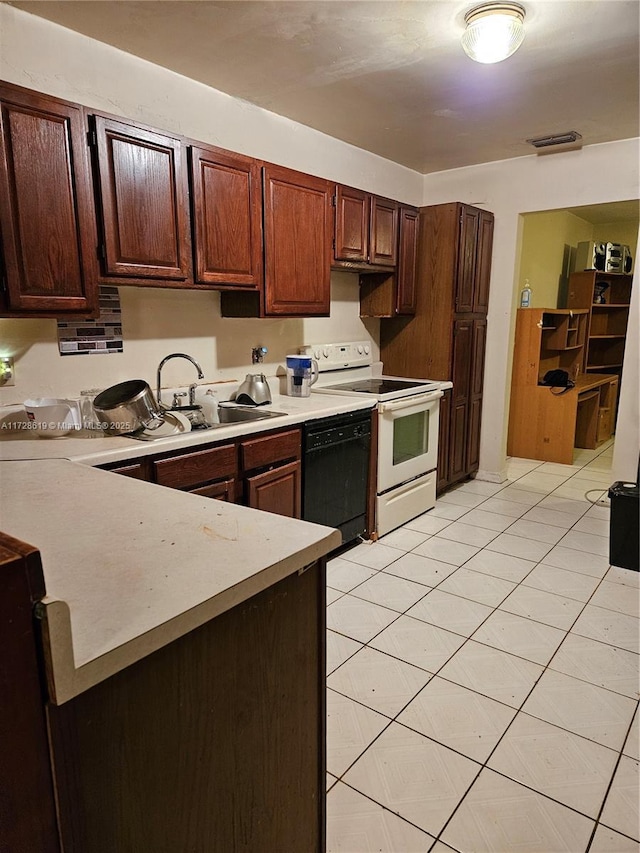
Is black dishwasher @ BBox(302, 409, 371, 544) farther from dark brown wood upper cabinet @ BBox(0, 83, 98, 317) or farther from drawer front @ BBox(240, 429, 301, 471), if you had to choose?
dark brown wood upper cabinet @ BBox(0, 83, 98, 317)

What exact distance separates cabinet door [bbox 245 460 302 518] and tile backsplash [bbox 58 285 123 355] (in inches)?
35.5

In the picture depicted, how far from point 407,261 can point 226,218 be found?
66.5 inches

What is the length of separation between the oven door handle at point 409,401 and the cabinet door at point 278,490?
76 centimetres

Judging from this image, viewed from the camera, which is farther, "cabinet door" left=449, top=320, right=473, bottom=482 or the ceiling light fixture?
"cabinet door" left=449, top=320, right=473, bottom=482

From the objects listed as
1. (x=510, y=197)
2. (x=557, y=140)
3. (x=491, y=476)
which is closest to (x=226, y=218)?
(x=557, y=140)

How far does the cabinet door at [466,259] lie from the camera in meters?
3.79

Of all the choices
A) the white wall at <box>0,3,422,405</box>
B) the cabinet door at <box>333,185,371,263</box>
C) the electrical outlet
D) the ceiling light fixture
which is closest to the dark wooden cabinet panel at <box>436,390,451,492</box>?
the white wall at <box>0,3,422,405</box>

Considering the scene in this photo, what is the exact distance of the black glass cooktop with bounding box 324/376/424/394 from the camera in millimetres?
3477

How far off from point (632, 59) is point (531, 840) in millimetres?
3021

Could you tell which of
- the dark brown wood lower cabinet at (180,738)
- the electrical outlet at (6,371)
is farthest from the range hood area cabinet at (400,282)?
the dark brown wood lower cabinet at (180,738)

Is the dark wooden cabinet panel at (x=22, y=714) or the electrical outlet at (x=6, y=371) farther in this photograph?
the electrical outlet at (x=6, y=371)

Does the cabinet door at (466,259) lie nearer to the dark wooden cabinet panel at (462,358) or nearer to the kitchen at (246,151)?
the dark wooden cabinet panel at (462,358)

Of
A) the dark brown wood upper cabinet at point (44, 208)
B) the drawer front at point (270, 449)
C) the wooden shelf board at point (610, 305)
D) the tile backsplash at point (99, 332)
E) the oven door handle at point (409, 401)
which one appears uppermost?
the dark brown wood upper cabinet at point (44, 208)

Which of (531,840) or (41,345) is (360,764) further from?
(41,345)
